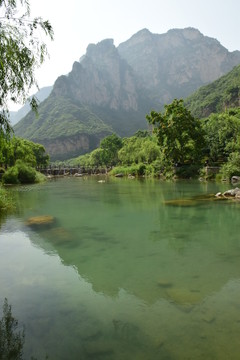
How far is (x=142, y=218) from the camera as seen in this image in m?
19.4

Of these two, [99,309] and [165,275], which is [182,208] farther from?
[99,309]

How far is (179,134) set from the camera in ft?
197

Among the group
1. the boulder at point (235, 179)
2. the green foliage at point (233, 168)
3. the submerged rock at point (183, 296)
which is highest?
the green foliage at point (233, 168)

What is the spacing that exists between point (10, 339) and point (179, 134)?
56.7m

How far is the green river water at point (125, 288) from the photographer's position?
5.79m

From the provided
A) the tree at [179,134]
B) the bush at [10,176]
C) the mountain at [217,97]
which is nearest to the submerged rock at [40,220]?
the bush at [10,176]

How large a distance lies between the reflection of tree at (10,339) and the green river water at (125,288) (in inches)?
6.1

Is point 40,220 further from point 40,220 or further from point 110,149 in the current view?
point 110,149

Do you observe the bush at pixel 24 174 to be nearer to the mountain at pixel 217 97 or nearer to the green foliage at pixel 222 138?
the green foliage at pixel 222 138

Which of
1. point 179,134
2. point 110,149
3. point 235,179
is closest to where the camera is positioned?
point 235,179

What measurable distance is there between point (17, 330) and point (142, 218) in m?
13.4

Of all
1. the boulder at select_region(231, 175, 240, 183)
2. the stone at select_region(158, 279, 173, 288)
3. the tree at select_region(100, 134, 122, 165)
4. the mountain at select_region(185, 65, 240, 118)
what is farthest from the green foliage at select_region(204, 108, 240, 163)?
the mountain at select_region(185, 65, 240, 118)

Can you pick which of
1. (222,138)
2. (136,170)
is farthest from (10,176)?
(222,138)

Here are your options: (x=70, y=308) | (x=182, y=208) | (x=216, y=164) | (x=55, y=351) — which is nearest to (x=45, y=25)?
(x=70, y=308)
